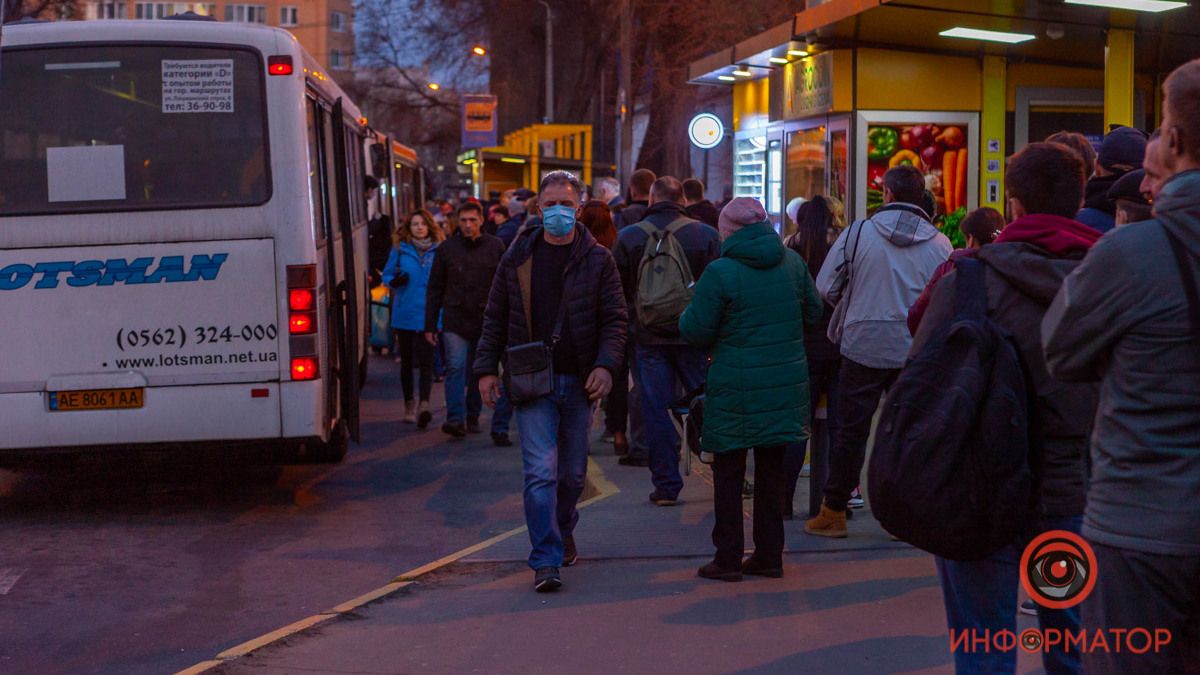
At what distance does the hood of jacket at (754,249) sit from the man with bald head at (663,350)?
2.02m

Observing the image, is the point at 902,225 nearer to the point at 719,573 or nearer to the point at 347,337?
the point at 719,573

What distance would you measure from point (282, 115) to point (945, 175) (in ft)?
26.4

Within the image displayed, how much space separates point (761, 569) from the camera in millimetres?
6980

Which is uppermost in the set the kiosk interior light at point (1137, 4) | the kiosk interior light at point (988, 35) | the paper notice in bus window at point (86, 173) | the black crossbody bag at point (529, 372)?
the kiosk interior light at point (988, 35)

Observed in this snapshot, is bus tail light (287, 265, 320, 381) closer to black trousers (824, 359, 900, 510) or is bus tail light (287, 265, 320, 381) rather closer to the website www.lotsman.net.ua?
the website www.lotsman.net.ua

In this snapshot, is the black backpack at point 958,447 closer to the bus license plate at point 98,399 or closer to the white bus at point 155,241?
the white bus at point 155,241

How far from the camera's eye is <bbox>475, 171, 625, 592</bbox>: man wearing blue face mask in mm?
6945

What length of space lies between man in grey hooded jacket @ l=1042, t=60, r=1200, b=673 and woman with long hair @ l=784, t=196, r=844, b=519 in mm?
4807

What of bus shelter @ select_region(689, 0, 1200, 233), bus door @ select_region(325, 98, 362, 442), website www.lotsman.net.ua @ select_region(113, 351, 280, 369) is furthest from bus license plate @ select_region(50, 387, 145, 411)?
bus shelter @ select_region(689, 0, 1200, 233)

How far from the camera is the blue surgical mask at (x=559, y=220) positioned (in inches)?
276

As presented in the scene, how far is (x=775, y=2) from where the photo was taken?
31984 mm

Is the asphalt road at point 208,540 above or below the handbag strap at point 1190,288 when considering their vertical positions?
below

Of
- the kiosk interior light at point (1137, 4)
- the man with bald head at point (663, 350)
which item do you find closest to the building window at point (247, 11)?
the kiosk interior light at point (1137, 4)

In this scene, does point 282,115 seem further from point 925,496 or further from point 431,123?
point 431,123
